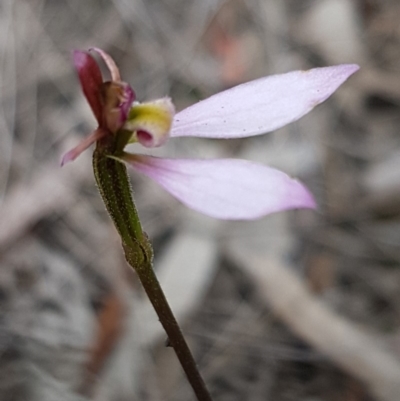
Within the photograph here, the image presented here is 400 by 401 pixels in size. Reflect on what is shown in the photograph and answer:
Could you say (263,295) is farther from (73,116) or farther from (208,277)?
(73,116)

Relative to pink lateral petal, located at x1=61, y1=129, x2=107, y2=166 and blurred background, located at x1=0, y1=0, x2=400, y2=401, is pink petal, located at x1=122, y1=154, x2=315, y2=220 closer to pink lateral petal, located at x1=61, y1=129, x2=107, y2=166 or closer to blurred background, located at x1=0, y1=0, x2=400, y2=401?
pink lateral petal, located at x1=61, y1=129, x2=107, y2=166

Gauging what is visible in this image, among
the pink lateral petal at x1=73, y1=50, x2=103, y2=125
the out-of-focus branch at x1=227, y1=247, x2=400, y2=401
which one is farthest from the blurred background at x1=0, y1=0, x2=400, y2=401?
the pink lateral petal at x1=73, y1=50, x2=103, y2=125

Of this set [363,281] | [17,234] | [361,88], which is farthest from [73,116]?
[363,281]

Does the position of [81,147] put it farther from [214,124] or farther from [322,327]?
[322,327]

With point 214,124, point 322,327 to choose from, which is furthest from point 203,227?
point 214,124

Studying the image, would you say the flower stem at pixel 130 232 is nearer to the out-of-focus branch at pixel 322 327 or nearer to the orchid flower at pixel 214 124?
the orchid flower at pixel 214 124
